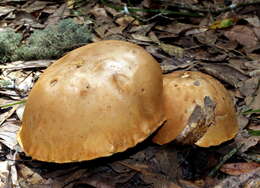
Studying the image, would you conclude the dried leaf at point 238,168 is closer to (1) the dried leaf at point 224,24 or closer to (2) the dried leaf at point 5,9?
(1) the dried leaf at point 224,24

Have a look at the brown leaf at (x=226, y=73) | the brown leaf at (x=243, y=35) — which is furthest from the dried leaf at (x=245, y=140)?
the brown leaf at (x=243, y=35)

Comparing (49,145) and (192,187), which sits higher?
(49,145)

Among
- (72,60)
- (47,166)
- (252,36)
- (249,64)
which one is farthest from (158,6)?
(47,166)

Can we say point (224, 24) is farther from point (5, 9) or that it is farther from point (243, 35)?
point (5, 9)

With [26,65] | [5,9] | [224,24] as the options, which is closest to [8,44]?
[26,65]

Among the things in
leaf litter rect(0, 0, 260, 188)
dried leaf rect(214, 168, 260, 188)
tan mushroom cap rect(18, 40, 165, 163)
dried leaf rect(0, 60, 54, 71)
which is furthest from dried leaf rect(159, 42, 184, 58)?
dried leaf rect(214, 168, 260, 188)

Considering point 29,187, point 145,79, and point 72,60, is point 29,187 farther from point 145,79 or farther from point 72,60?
point 145,79
